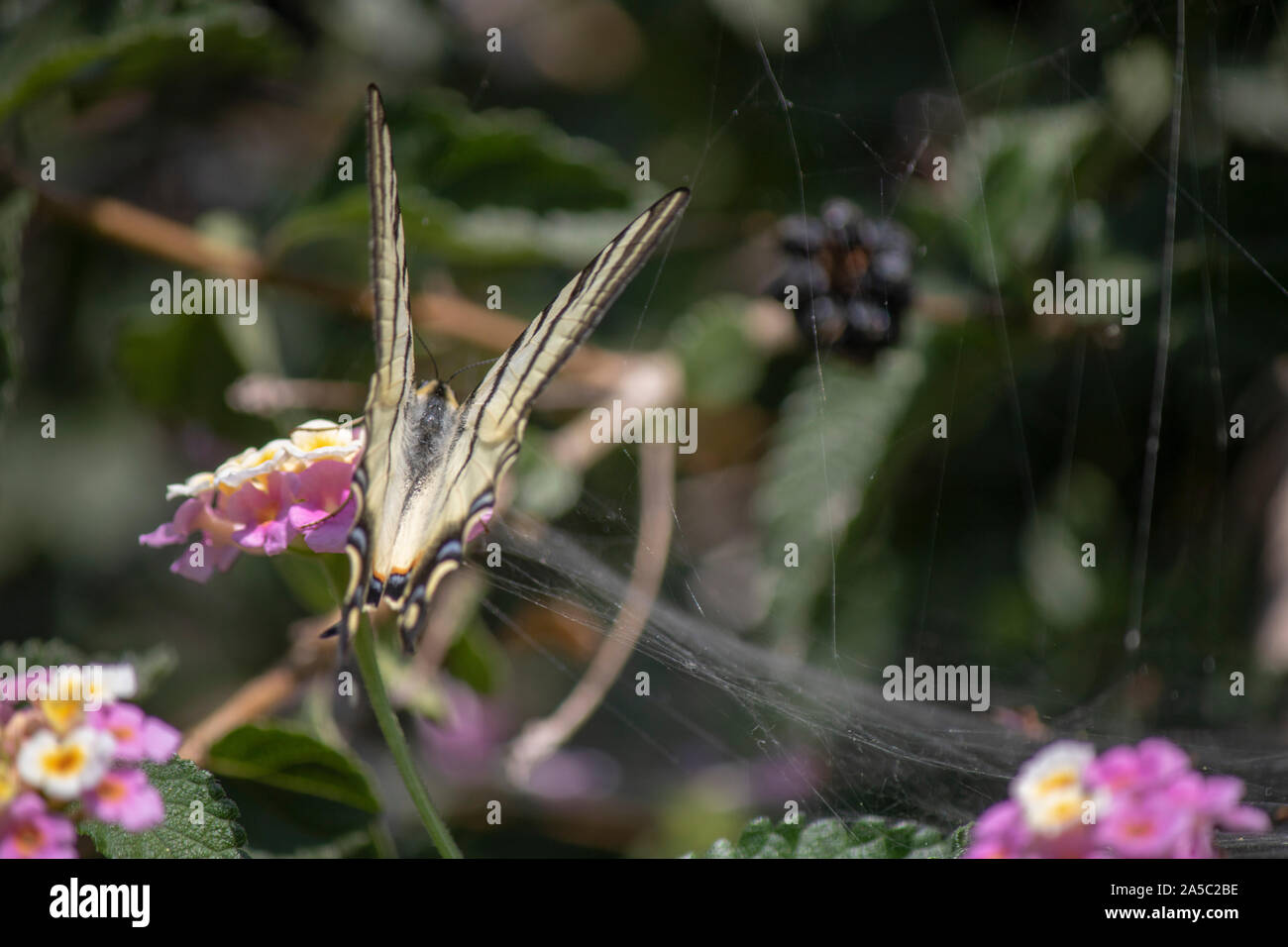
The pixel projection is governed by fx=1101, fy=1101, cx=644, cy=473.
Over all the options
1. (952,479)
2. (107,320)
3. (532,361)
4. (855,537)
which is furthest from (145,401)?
(952,479)

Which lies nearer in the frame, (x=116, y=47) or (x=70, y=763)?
(x=70, y=763)

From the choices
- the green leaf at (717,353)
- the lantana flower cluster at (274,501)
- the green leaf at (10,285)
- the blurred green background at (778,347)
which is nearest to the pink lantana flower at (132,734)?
the lantana flower cluster at (274,501)

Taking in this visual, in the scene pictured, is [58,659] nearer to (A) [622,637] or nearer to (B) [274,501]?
(B) [274,501]

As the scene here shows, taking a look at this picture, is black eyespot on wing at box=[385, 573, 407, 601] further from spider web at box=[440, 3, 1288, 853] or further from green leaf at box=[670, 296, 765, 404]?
green leaf at box=[670, 296, 765, 404]

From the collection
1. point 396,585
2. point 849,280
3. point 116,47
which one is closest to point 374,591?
point 396,585
